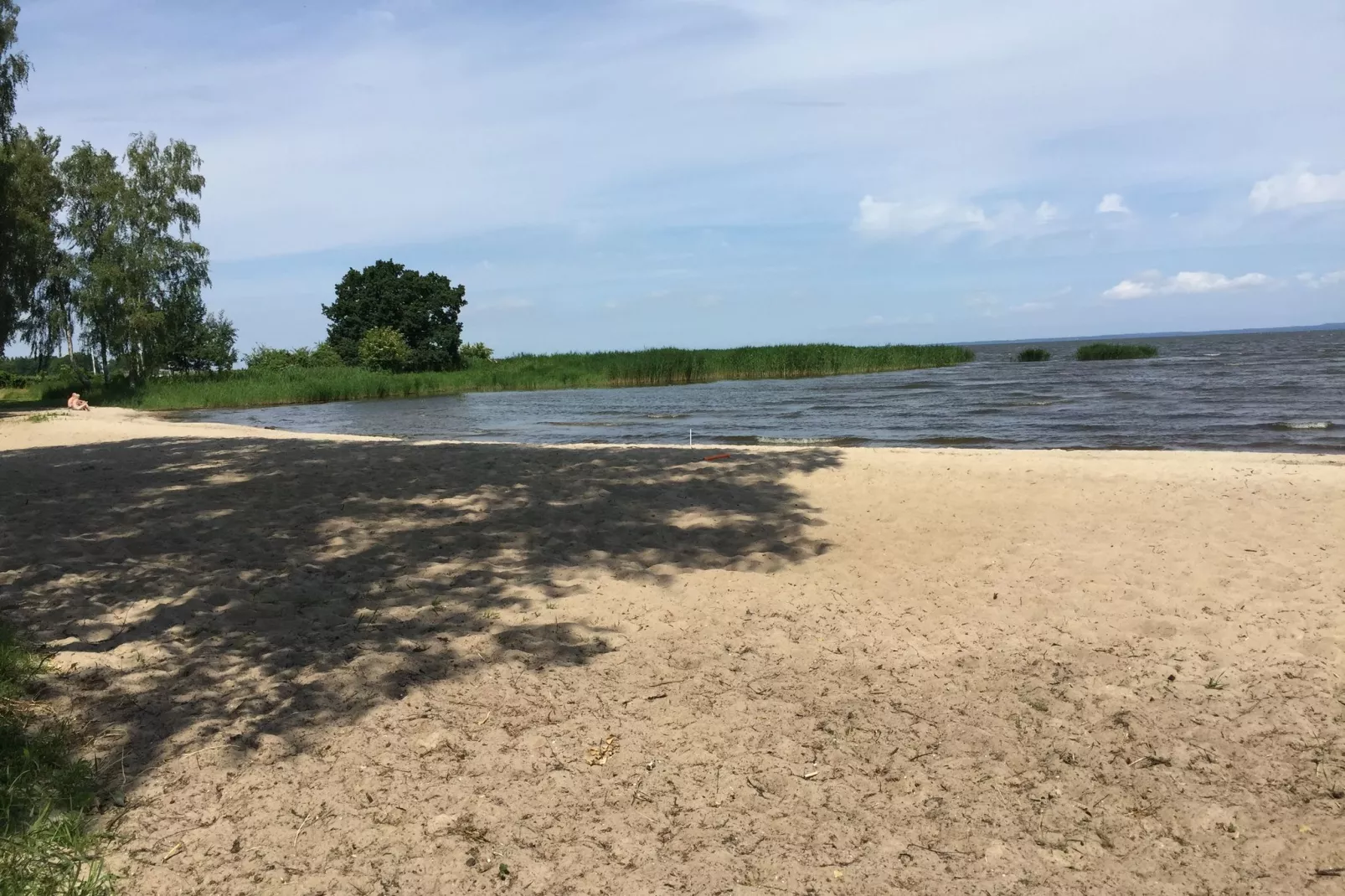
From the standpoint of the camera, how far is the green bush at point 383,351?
5219cm

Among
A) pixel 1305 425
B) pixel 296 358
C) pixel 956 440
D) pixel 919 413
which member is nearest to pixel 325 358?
pixel 296 358

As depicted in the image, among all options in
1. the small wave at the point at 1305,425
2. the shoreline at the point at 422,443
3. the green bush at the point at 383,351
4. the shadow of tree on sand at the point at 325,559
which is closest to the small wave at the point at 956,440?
the shoreline at the point at 422,443

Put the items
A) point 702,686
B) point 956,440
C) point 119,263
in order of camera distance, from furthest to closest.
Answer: point 119,263, point 956,440, point 702,686

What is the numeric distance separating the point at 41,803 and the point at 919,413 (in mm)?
24763

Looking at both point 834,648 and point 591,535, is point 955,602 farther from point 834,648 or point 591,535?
point 591,535

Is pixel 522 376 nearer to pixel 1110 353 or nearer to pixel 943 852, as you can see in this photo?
pixel 1110 353

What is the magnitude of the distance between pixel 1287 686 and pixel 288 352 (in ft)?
189

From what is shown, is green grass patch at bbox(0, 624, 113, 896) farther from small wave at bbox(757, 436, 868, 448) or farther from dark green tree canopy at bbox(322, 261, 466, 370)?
dark green tree canopy at bbox(322, 261, 466, 370)

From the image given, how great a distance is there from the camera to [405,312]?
2172 inches

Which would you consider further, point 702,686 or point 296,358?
point 296,358

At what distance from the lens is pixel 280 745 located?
3904 millimetres

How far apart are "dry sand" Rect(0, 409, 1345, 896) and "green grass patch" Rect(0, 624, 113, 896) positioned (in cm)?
11

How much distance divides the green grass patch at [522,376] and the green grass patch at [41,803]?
121 feet

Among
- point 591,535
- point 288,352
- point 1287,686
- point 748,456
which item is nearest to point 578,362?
point 288,352
